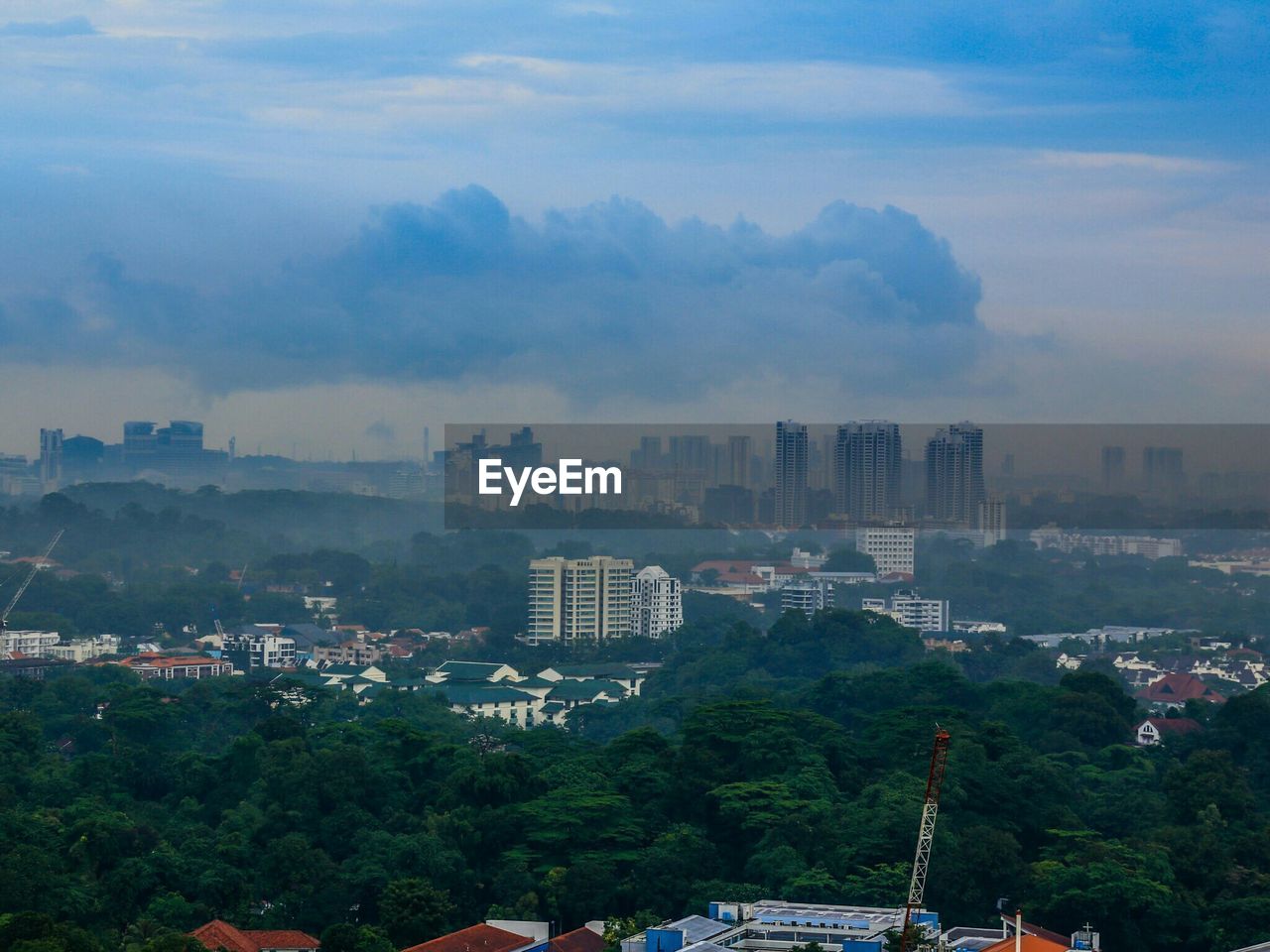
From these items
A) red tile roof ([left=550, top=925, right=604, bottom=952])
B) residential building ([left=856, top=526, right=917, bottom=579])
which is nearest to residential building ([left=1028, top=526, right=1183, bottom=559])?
residential building ([left=856, top=526, right=917, bottom=579])

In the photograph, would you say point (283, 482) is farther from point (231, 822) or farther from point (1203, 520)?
point (231, 822)

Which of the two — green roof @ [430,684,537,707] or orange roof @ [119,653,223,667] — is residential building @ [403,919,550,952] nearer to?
green roof @ [430,684,537,707]

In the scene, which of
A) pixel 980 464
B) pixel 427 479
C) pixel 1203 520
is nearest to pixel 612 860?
pixel 980 464

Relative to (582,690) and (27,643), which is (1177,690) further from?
(27,643)

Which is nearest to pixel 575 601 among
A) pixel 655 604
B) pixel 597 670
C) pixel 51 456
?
pixel 655 604

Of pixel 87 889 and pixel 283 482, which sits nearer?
pixel 87 889

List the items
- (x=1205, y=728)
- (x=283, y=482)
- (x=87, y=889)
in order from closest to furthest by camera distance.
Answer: (x=87, y=889), (x=1205, y=728), (x=283, y=482)

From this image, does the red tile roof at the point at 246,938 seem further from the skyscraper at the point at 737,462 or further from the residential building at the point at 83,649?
the skyscraper at the point at 737,462
